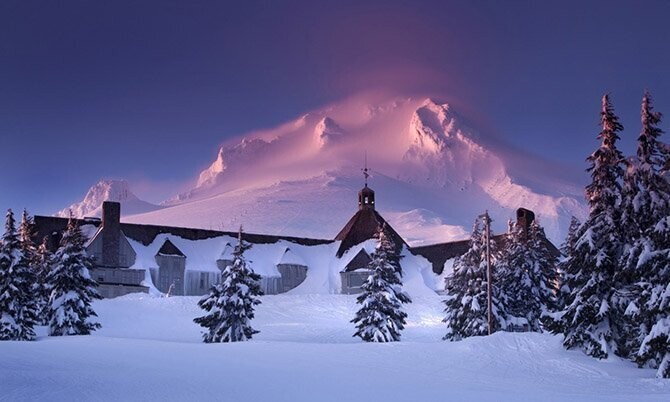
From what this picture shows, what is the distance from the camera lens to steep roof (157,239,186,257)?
7514cm

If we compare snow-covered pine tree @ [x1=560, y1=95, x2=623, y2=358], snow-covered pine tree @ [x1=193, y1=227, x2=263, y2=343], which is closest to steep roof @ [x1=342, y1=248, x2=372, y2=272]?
snow-covered pine tree @ [x1=193, y1=227, x2=263, y2=343]

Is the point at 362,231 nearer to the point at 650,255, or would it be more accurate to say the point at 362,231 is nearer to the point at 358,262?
the point at 358,262

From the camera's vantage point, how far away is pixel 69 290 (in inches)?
1640

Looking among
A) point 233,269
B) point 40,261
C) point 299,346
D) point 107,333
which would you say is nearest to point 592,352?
point 299,346

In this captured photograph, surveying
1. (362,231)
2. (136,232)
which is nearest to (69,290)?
(136,232)

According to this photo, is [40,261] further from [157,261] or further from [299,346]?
[299,346]

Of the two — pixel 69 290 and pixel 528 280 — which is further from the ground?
pixel 528 280

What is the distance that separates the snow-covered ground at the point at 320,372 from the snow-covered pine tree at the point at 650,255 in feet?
3.92

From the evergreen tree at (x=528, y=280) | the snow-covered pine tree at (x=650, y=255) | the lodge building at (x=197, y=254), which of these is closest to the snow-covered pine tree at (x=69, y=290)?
the lodge building at (x=197, y=254)

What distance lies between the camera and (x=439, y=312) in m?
68.2

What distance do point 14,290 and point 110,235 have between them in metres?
34.3

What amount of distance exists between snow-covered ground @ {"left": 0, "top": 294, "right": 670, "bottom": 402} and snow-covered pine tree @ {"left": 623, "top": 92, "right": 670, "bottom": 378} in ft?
3.92

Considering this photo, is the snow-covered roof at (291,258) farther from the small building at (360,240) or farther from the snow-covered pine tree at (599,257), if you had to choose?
the snow-covered pine tree at (599,257)

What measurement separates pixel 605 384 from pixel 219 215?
180 m
